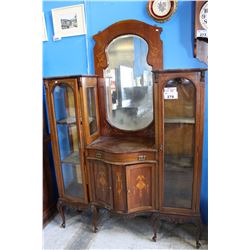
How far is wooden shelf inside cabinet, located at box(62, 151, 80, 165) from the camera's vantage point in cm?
201

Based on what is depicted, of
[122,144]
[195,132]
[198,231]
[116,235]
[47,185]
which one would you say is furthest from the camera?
[47,185]

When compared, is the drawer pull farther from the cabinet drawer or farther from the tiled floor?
the tiled floor

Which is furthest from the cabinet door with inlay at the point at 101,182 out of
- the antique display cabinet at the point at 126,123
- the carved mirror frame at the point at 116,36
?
the carved mirror frame at the point at 116,36

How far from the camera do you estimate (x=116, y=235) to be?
1956mm

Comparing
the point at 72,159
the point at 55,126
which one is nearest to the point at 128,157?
the point at 72,159

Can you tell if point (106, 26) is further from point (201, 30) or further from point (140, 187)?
point (140, 187)

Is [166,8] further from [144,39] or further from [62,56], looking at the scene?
[62,56]

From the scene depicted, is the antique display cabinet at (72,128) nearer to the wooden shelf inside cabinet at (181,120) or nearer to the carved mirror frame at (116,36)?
the carved mirror frame at (116,36)

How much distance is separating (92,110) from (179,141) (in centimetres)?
84

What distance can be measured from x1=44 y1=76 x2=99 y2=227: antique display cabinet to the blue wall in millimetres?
307
